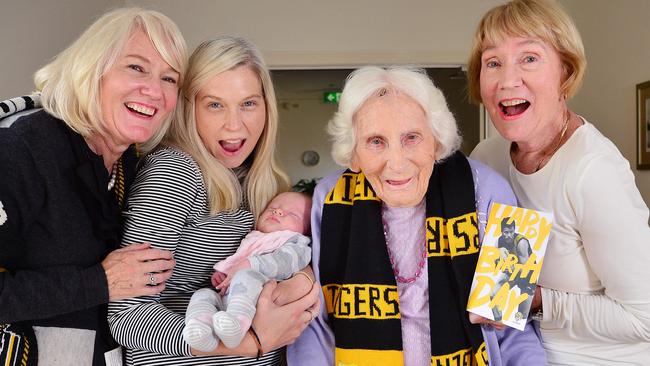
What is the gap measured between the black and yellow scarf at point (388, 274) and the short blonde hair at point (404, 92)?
10 centimetres

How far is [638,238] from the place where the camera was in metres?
1.52

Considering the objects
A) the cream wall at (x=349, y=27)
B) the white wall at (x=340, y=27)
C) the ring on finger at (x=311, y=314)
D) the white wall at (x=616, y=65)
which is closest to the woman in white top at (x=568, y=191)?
the ring on finger at (x=311, y=314)

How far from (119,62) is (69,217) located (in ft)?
1.44

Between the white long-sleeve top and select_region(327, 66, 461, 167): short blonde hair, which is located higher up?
select_region(327, 66, 461, 167): short blonde hair

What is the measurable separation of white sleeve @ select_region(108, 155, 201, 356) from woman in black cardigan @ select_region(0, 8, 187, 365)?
0.04 metres

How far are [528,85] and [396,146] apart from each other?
468 millimetres

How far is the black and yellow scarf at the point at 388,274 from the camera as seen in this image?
156cm

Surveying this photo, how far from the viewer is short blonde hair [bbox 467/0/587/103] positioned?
1.68 meters

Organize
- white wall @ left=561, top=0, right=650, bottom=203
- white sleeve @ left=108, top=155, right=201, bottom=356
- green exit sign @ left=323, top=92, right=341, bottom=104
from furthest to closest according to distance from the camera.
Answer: green exit sign @ left=323, top=92, right=341, bottom=104 → white wall @ left=561, top=0, right=650, bottom=203 → white sleeve @ left=108, top=155, right=201, bottom=356

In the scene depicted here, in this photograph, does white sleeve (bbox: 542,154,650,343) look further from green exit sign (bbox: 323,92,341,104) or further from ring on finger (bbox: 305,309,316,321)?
green exit sign (bbox: 323,92,341,104)

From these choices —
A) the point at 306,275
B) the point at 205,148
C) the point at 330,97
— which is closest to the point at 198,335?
the point at 306,275

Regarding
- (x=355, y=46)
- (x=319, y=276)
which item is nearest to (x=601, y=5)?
(x=355, y=46)

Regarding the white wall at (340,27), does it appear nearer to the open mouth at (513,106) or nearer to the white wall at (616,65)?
the white wall at (616,65)

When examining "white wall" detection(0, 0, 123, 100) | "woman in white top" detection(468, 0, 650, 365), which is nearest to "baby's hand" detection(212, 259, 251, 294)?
"woman in white top" detection(468, 0, 650, 365)
